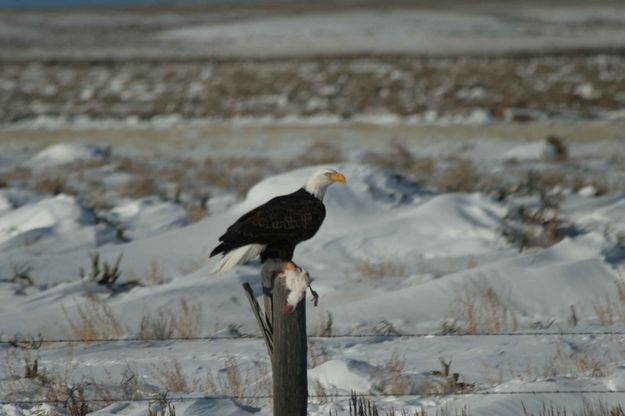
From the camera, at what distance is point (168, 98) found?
108 feet

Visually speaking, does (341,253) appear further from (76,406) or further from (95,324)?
(76,406)

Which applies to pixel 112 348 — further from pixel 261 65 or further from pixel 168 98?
pixel 261 65

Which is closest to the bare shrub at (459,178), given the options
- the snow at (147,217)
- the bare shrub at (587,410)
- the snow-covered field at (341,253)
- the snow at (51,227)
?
the snow-covered field at (341,253)

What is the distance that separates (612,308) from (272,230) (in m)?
4.15

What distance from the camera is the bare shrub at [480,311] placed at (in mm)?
7477

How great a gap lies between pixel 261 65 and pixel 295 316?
1578 inches

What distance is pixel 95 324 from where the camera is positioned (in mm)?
7762

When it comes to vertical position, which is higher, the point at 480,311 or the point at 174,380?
the point at 480,311

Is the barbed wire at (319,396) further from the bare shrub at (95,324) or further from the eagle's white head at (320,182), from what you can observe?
the bare shrub at (95,324)

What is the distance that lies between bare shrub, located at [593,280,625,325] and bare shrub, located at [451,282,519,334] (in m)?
0.59

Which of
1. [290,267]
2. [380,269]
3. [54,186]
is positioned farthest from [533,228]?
[54,186]

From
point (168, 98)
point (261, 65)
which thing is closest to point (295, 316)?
point (168, 98)

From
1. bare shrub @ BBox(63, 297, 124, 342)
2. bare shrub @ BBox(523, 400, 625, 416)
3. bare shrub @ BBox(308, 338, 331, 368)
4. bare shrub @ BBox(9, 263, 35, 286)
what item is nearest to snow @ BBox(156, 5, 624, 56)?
bare shrub @ BBox(9, 263, 35, 286)

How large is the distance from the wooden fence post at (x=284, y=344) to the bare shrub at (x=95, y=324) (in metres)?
3.00
